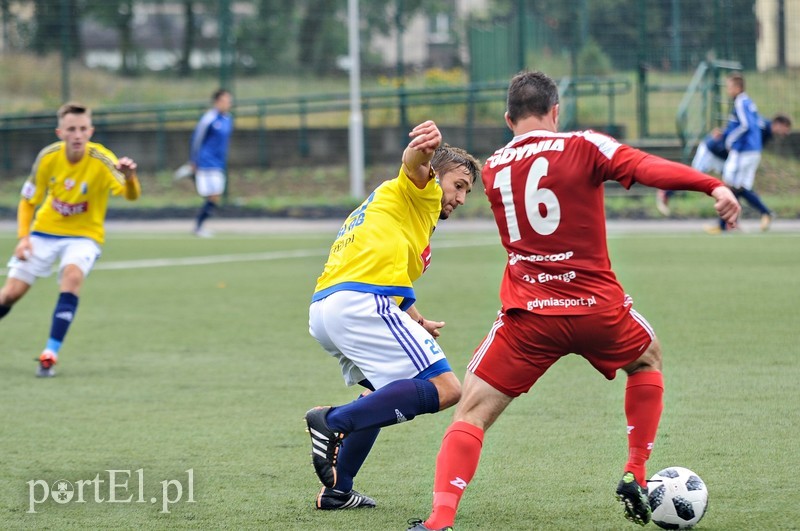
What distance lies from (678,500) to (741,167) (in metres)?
13.6

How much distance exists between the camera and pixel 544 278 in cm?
470

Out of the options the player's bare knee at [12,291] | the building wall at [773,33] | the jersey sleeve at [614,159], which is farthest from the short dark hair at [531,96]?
the building wall at [773,33]

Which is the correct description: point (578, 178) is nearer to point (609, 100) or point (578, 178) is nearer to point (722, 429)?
point (722, 429)

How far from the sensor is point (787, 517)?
4812 millimetres

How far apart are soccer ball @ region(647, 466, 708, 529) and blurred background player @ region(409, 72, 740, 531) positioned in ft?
0.27

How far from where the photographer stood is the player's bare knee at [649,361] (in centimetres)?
491

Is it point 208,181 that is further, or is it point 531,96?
point 208,181

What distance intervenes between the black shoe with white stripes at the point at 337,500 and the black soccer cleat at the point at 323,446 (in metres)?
0.20

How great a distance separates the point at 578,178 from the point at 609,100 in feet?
64.0

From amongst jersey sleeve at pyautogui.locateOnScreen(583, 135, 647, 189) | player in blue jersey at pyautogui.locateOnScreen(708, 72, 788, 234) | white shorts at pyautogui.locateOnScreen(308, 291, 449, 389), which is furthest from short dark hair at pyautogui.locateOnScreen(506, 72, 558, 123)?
player in blue jersey at pyautogui.locateOnScreen(708, 72, 788, 234)

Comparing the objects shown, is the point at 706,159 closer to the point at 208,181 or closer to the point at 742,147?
the point at 742,147

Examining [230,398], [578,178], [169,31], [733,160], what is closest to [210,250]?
[733,160]

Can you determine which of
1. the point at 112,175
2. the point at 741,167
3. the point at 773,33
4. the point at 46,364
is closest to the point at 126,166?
the point at 112,175

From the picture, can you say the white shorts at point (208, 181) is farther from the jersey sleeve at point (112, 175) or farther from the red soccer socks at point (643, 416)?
the red soccer socks at point (643, 416)
